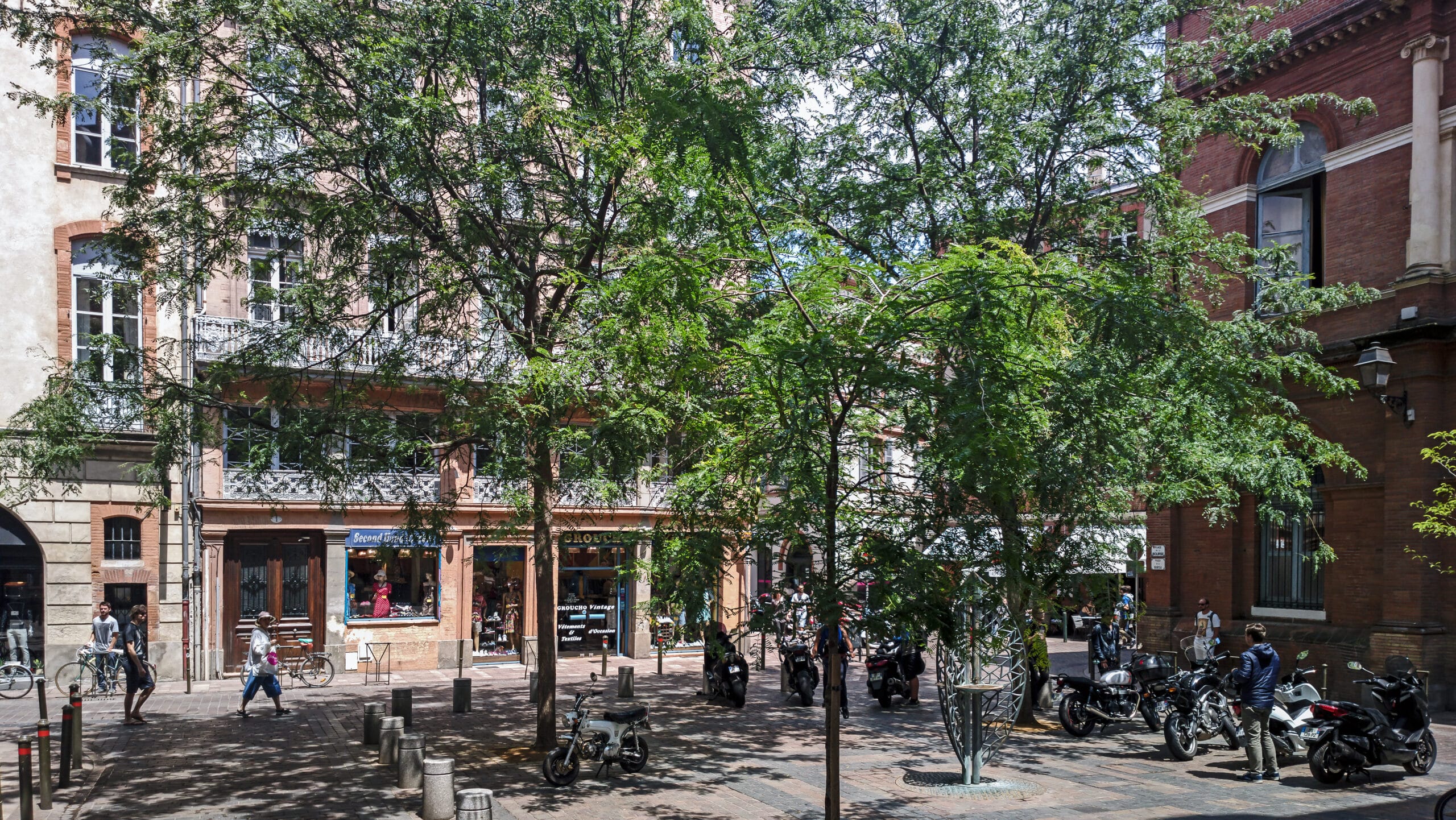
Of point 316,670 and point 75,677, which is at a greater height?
point 75,677

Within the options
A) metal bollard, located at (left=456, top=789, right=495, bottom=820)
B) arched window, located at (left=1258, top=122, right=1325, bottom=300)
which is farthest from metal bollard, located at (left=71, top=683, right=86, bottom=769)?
arched window, located at (left=1258, top=122, right=1325, bottom=300)

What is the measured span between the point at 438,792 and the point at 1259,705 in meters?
9.33

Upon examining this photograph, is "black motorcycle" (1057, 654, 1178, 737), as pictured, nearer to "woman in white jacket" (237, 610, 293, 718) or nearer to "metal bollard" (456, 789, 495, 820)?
"metal bollard" (456, 789, 495, 820)

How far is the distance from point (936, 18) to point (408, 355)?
27.9 feet

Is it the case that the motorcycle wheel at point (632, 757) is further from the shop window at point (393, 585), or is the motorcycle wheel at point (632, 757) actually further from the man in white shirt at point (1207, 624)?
the shop window at point (393, 585)

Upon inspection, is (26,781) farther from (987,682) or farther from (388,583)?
(388,583)

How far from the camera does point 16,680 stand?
825 inches

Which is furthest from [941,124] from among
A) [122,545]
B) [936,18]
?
[122,545]

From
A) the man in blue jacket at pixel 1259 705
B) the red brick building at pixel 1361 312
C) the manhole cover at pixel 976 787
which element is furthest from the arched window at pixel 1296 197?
the manhole cover at pixel 976 787

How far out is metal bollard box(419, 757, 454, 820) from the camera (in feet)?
34.2

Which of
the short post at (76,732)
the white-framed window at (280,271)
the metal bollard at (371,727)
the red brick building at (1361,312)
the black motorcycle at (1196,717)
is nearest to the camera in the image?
the short post at (76,732)

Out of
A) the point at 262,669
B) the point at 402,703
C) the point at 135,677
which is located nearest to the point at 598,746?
the point at 402,703

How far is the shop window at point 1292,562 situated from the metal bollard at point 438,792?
54.6 ft

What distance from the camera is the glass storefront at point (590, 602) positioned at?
1115 inches
